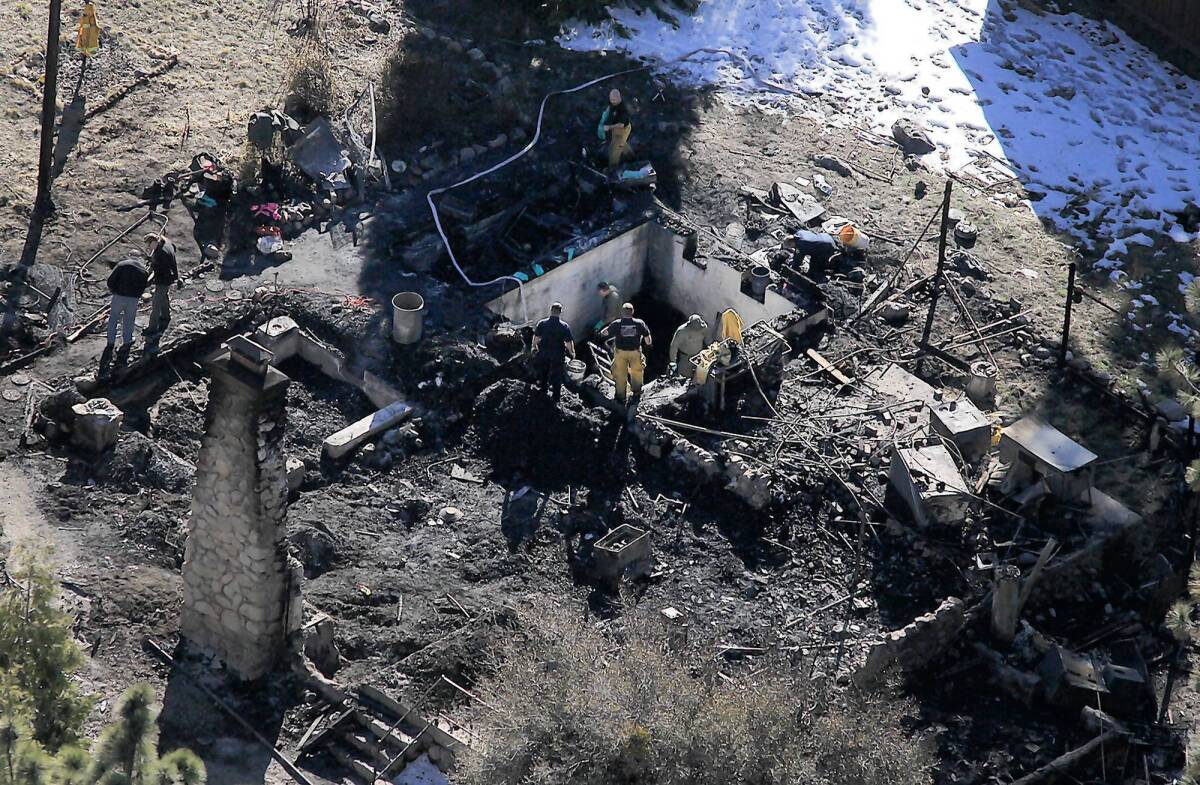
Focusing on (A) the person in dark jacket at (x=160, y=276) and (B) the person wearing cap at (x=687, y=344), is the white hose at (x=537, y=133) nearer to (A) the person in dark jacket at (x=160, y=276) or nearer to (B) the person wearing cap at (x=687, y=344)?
(B) the person wearing cap at (x=687, y=344)

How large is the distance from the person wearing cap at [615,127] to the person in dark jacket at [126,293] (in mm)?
6412

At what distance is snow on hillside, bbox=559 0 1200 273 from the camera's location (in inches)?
848

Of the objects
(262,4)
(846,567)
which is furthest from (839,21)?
(846,567)

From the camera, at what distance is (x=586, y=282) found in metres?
19.4

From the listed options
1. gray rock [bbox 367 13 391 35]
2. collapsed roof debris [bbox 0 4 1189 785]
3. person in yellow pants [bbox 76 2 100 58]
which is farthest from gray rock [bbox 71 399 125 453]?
gray rock [bbox 367 13 391 35]

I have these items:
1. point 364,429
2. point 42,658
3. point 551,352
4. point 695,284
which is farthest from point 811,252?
point 42,658

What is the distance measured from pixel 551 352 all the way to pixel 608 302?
252 centimetres

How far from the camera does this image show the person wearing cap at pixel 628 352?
54.1 feet

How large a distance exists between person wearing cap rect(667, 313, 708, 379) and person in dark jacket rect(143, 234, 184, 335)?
541cm

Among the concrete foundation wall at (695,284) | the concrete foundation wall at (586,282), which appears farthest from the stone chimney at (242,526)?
the concrete foundation wall at (695,284)

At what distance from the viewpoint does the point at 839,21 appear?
24.0 m

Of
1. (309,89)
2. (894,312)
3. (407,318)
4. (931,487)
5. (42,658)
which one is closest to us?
(42,658)

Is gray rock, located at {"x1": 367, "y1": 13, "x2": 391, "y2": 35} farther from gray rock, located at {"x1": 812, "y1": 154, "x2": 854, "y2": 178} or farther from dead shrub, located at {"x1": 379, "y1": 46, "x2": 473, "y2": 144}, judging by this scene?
gray rock, located at {"x1": 812, "y1": 154, "x2": 854, "y2": 178}

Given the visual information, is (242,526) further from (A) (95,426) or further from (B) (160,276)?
(B) (160,276)
